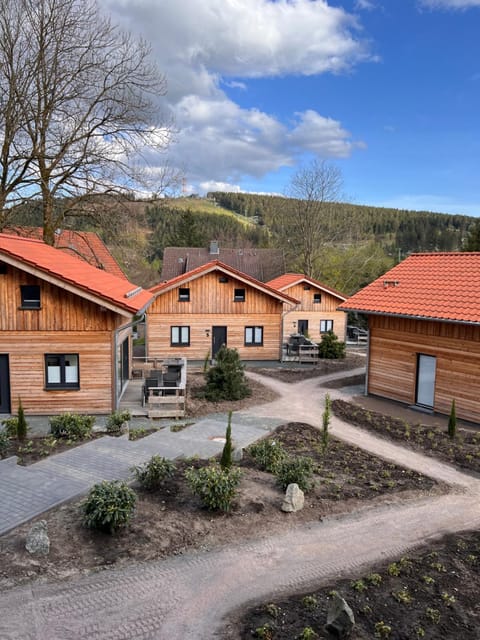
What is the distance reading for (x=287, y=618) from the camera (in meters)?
5.80

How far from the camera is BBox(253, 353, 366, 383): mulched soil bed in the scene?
2310 centimetres

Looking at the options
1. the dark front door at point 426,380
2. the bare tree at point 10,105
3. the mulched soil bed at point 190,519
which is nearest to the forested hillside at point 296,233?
the bare tree at point 10,105

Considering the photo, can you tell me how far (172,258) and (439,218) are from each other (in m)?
84.5

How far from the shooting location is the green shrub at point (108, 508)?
24.3 feet

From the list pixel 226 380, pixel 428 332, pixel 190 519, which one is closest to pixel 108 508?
pixel 190 519

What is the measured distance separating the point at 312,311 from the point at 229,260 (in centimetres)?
1525

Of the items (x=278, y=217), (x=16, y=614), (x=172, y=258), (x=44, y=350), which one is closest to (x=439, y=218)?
(x=278, y=217)

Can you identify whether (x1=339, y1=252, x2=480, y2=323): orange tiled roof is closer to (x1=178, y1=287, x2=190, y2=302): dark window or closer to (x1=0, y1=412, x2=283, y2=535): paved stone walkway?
(x1=0, y1=412, x2=283, y2=535): paved stone walkway

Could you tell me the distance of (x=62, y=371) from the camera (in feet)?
50.0

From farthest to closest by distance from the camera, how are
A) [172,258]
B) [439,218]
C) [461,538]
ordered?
1. [439,218]
2. [172,258]
3. [461,538]

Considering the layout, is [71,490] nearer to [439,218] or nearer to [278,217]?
[278,217]


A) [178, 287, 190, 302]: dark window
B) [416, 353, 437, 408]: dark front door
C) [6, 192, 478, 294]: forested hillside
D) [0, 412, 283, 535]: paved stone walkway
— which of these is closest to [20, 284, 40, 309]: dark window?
[0, 412, 283, 535]: paved stone walkway

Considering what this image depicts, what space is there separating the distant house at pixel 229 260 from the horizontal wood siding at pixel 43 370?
2381 centimetres

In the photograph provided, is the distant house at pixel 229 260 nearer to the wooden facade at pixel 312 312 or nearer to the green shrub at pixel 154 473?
the wooden facade at pixel 312 312
